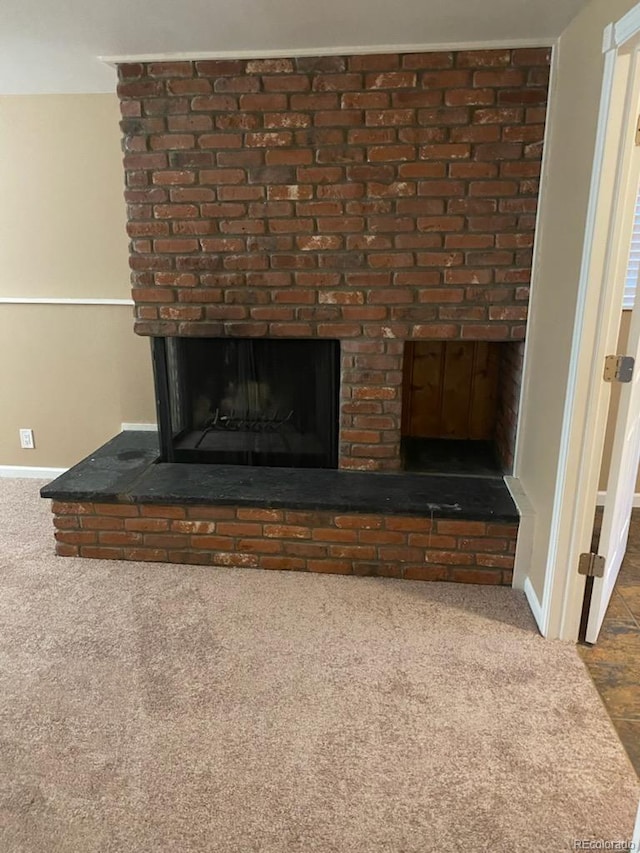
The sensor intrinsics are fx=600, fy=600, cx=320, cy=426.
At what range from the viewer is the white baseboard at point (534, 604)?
→ 7.02ft

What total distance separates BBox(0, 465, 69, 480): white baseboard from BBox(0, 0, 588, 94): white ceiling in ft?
6.98

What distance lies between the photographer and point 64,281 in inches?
130

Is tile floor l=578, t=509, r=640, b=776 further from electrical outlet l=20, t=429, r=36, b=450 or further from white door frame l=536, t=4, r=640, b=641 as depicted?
electrical outlet l=20, t=429, r=36, b=450

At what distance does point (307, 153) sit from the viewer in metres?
2.53

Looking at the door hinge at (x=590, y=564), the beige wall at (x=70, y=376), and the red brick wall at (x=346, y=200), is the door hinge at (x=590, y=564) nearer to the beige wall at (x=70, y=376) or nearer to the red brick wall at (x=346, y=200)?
the red brick wall at (x=346, y=200)

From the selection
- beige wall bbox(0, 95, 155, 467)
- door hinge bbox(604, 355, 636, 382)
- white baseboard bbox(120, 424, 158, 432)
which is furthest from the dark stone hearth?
door hinge bbox(604, 355, 636, 382)

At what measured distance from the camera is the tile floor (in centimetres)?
173

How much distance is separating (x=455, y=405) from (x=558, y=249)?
4.05ft

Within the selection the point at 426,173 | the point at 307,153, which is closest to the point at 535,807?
the point at 426,173

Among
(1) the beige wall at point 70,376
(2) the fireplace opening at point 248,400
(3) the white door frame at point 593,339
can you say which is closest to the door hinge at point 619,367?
(3) the white door frame at point 593,339

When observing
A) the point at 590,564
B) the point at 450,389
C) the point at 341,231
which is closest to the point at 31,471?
the point at 341,231

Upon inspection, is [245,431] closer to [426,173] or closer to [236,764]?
[426,173]

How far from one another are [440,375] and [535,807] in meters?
2.12

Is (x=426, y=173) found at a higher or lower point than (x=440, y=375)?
higher
